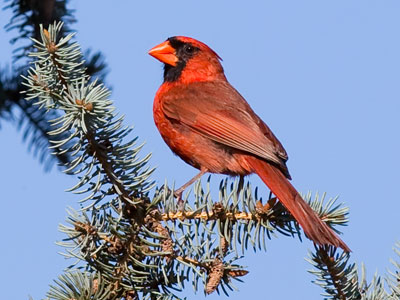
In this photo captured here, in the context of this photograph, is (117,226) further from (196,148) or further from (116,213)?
(196,148)

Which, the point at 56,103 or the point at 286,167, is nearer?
the point at 56,103

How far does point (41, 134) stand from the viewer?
3.31 m

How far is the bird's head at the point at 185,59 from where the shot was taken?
4262 millimetres

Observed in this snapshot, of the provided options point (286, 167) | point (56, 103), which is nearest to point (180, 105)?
point (286, 167)

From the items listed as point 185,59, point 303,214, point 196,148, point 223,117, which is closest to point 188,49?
point 185,59

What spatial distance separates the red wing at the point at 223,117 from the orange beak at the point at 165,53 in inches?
7.9

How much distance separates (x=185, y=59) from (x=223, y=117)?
63 cm

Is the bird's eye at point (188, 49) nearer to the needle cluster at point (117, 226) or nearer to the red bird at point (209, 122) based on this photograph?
the red bird at point (209, 122)

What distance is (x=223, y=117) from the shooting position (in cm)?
384

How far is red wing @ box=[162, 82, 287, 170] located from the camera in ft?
11.6

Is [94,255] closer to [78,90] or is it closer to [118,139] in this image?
[118,139]

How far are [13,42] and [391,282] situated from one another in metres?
2.03

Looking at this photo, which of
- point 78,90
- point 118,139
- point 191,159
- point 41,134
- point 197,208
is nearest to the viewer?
point 78,90

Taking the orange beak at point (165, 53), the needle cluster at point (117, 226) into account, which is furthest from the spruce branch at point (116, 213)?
the orange beak at point (165, 53)
